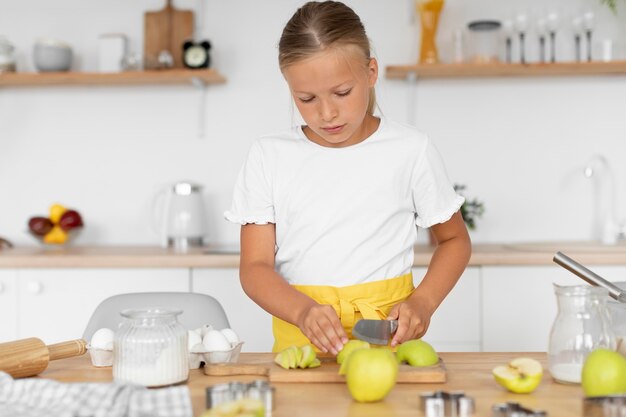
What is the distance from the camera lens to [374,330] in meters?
1.19

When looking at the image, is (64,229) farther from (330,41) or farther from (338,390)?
(338,390)

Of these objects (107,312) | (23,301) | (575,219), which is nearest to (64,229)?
(23,301)

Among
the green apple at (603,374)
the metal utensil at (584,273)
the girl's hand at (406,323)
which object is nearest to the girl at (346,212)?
the girl's hand at (406,323)

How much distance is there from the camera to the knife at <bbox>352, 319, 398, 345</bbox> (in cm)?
118

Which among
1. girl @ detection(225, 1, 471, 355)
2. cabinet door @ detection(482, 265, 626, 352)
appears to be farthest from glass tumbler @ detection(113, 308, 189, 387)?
cabinet door @ detection(482, 265, 626, 352)

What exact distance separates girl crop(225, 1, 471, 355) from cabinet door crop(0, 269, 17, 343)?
123 centimetres

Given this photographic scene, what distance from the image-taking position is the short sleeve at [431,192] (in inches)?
60.1

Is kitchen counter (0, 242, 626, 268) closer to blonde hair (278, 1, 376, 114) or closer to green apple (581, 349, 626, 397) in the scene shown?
blonde hair (278, 1, 376, 114)

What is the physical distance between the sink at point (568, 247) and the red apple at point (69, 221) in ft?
4.87

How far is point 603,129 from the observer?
2.86m

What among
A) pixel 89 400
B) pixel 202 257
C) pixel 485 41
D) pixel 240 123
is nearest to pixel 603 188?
pixel 485 41

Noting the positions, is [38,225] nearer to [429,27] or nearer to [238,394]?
[429,27]

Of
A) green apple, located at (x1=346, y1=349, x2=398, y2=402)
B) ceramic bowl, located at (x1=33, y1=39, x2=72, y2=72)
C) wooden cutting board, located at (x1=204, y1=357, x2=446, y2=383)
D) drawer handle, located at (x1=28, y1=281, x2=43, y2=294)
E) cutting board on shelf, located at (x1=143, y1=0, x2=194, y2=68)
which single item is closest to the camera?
green apple, located at (x1=346, y1=349, x2=398, y2=402)

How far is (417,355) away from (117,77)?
6.52 feet
